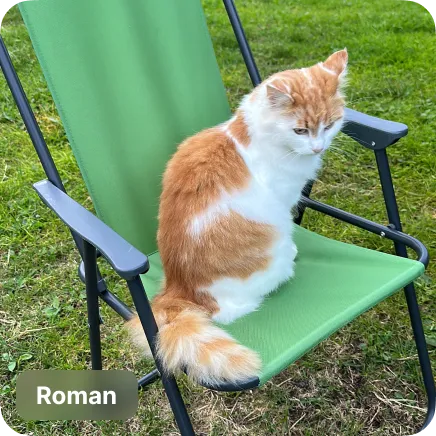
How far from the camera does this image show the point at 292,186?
1551mm

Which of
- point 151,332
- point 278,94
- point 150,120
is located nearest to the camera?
point 151,332

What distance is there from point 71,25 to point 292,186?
0.80m

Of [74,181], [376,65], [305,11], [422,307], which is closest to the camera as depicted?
[422,307]

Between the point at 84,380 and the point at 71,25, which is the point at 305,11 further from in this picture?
the point at 84,380

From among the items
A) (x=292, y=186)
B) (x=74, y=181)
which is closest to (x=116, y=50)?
(x=292, y=186)

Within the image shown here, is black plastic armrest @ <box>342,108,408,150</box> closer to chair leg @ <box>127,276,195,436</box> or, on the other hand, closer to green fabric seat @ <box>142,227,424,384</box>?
green fabric seat @ <box>142,227,424,384</box>

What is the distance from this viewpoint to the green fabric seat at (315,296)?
1.27 meters

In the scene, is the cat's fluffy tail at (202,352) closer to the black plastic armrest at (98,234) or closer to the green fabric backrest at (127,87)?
the black plastic armrest at (98,234)

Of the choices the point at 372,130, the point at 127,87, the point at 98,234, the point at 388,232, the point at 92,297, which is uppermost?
the point at 127,87

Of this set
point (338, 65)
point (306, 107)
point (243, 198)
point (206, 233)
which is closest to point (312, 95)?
point (306, 107)

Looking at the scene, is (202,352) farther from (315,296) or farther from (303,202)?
(303,202)

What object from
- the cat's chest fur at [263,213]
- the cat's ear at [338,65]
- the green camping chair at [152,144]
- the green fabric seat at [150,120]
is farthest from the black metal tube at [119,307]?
the cat's ear at [338,65]

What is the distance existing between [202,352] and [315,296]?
1.42 ft

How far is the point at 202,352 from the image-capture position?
1.20 meters
